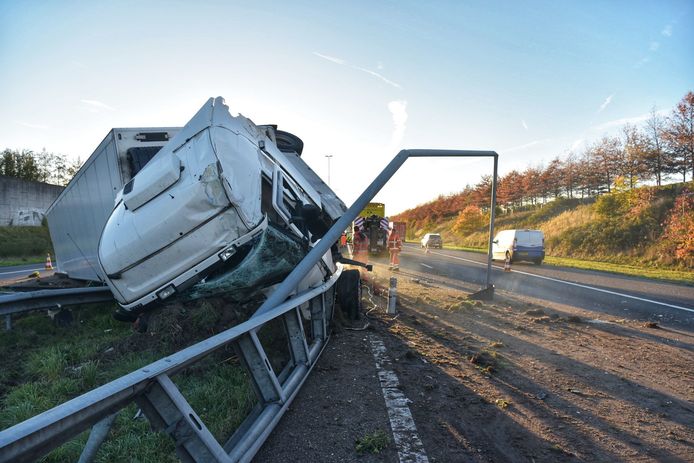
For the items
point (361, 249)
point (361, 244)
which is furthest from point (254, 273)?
point (361, 244)

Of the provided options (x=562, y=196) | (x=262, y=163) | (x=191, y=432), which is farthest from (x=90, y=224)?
(x=562, y=196)

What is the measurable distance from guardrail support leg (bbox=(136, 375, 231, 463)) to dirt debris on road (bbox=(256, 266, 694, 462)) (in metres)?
0.83

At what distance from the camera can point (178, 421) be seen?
1.85 metres

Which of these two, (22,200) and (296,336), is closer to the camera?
(296,336)

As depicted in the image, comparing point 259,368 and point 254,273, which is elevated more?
point 254,273

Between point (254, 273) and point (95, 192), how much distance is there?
4112mm

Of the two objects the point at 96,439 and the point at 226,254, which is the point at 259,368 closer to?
the point at 96,439

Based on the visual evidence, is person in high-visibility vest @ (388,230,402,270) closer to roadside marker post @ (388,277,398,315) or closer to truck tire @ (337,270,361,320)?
roadside marker post @ (388,277,398,315)

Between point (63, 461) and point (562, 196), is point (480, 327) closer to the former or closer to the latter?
point (63, 461)

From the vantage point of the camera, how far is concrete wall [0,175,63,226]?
22812mm

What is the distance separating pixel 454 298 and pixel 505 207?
5383cm

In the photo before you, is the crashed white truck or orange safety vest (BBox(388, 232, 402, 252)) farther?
orange safety vest (BBox(388, 232, 402, 252))

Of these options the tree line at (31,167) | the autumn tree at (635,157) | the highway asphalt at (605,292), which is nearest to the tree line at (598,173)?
the autumn tree at (635,157)

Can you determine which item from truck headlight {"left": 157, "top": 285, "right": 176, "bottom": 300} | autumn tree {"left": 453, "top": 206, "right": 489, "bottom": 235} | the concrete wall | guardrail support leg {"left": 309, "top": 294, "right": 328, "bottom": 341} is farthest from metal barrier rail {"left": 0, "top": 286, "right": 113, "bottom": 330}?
autumn tree {"left": 453, "top": 206, "right": 489, "bottom": 235}
